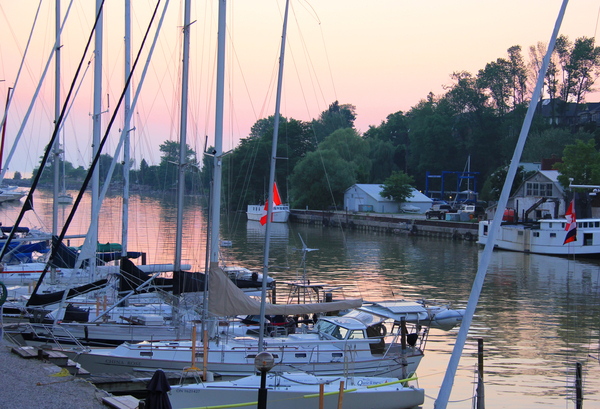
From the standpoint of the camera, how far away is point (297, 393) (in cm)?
1369

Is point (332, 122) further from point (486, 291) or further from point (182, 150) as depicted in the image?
point (182, 150)

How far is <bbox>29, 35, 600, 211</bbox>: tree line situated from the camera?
304 ft

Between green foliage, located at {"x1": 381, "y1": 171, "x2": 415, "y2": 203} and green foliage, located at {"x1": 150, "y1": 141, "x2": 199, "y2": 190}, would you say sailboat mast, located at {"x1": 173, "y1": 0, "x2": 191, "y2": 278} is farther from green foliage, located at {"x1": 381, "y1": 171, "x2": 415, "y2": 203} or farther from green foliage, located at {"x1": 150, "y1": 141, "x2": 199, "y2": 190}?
green foliage, located at {"x1": 381, "y1": 171, "x2": 415, "y2": 203}

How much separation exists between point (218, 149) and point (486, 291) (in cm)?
2395

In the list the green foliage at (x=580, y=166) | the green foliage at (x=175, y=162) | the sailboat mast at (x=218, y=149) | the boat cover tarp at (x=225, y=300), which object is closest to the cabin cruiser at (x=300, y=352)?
the boat cover tarp at (x=225, y=300)

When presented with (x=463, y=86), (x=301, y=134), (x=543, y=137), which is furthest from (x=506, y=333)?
(x=463, y=86)

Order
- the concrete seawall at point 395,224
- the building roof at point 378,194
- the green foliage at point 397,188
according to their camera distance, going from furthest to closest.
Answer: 1. the building roof at point 378,194
2. the green foliage at point 397,188
3. the concrete seawall at point 395,224

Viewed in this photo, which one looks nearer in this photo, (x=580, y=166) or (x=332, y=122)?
(x=580, y=166)

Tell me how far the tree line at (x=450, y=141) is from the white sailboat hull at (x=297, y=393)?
249 feet

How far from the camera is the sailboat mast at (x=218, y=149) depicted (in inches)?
621

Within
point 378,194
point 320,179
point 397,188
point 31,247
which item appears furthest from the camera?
point 378,194

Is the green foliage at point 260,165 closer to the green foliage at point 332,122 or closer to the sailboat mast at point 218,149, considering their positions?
the green foliage at point 332,122

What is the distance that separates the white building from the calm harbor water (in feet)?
69.0

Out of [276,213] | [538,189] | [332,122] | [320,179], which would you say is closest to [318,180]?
[320,179]
